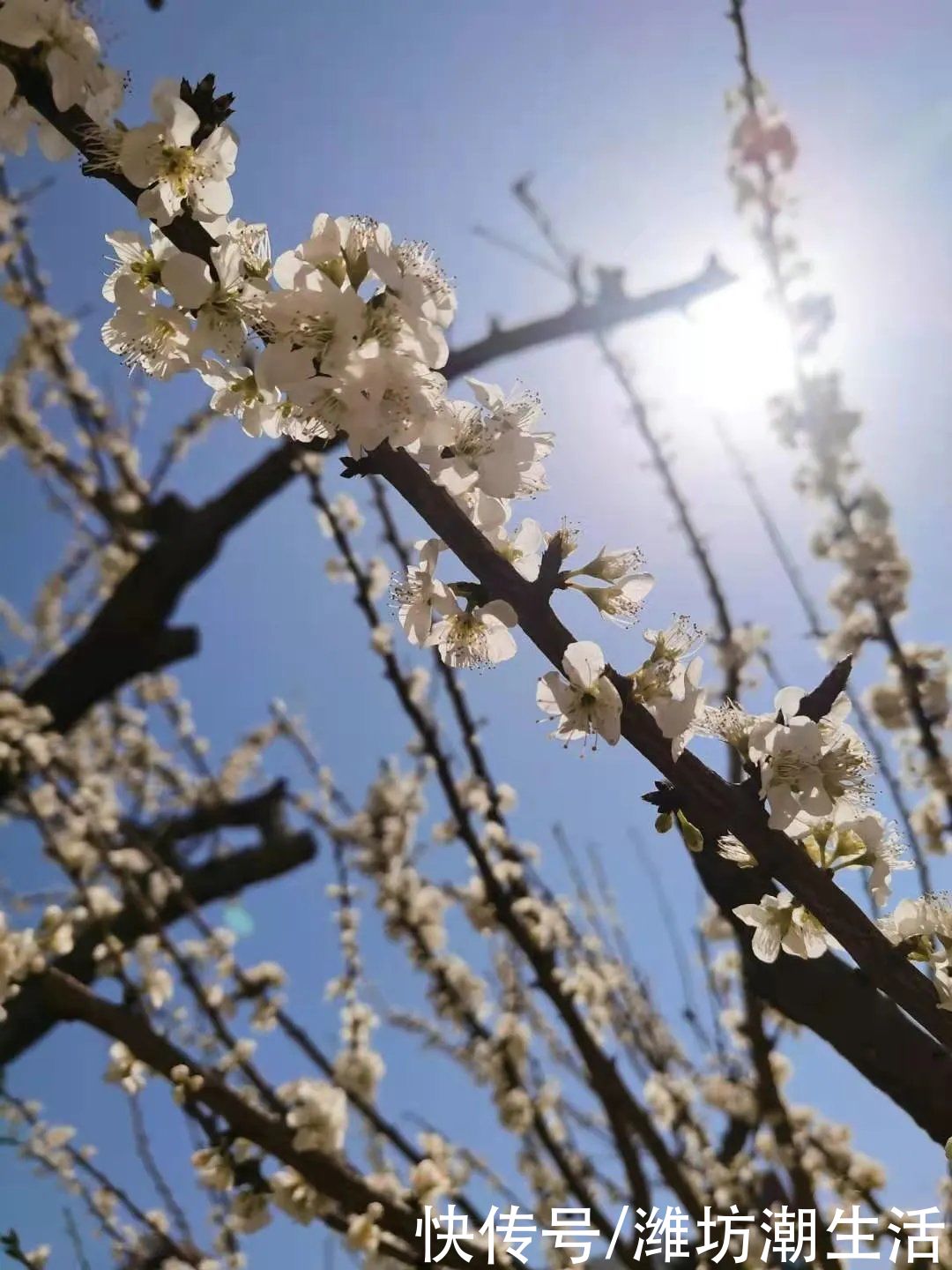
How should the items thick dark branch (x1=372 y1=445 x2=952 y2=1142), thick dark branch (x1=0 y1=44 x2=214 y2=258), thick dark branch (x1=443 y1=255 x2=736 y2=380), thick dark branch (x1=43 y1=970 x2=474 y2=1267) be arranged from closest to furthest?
thick dark branch (x1=372 y1=445 x2=952 y2=1142)
thick dark branch (x1=0 y1=44 x2=214 y2=258)
thick dark branch (x1=43 y1=970 x2=474 y2=1267)
thick dark branch (x1=443 y1=255 x2=736 y2=380)

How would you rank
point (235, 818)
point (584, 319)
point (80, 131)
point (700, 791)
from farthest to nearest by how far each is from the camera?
point (235, 818) < point (584, 319) < point (80, 131) < point (700, 791)

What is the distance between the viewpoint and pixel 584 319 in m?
4.42

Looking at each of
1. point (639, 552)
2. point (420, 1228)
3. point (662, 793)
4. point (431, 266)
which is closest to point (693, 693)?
point (662, 793)

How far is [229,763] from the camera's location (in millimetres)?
7664

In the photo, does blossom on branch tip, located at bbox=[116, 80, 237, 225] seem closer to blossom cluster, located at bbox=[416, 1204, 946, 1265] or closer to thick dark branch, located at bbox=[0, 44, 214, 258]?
thick dark branch, located at bbox=[0, 44, 214, 258]

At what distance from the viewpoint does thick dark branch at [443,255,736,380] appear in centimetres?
438

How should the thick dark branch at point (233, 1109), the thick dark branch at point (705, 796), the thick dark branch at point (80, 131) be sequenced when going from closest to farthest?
1. the thick dark branch at point (705, 796)
2. the thick dark branch at point (80, 131)
3. the thick dark branch at point (233, 1109)

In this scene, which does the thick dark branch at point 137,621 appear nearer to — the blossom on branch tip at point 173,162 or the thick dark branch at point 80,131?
the thick dark branch at point 80,131

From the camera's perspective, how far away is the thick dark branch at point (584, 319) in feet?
14.4

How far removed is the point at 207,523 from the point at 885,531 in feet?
11.3

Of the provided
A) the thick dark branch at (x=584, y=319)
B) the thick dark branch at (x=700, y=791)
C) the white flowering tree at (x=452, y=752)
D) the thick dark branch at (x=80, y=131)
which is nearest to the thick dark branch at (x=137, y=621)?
the white flowering tree at (x=452, y=752)

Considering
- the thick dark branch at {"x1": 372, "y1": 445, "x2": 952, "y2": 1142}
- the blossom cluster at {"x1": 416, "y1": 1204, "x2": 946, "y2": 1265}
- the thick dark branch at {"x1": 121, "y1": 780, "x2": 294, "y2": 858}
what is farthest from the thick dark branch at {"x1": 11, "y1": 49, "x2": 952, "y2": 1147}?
the thick dark branch at {"x1": 121, "y1": 780, "x2": 294, "y2": 858}

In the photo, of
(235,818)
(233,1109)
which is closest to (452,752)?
(233,1109)

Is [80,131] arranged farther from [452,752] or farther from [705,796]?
[452,752]
